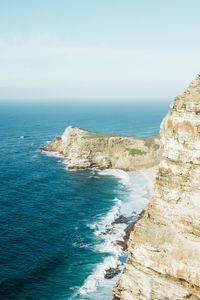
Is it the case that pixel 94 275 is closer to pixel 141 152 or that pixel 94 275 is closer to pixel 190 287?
pixel 190 287

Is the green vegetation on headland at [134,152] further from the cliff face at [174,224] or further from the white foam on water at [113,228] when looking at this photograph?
the cliff face at [174,224]

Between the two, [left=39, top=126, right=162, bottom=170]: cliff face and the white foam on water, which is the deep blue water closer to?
the white foam on water

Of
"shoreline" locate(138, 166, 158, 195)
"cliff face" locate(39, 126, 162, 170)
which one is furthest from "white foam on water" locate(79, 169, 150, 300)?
"cliff face" locate(39, 126, 162, 170)

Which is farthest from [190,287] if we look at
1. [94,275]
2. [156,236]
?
[94,275]

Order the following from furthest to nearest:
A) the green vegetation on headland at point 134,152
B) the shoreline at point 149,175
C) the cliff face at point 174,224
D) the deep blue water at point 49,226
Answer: the green vegetation on headland at point 134,152
the shoreline at point 149,175
the deep blue water at point 49,226
the cliff face at point 174,224

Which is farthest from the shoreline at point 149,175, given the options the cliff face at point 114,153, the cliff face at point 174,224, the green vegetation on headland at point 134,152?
the cliff face at point 174,224

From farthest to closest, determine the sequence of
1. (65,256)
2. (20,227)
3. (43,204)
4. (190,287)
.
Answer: (43,204) < (20,227) < (65,256) < (190,287)
